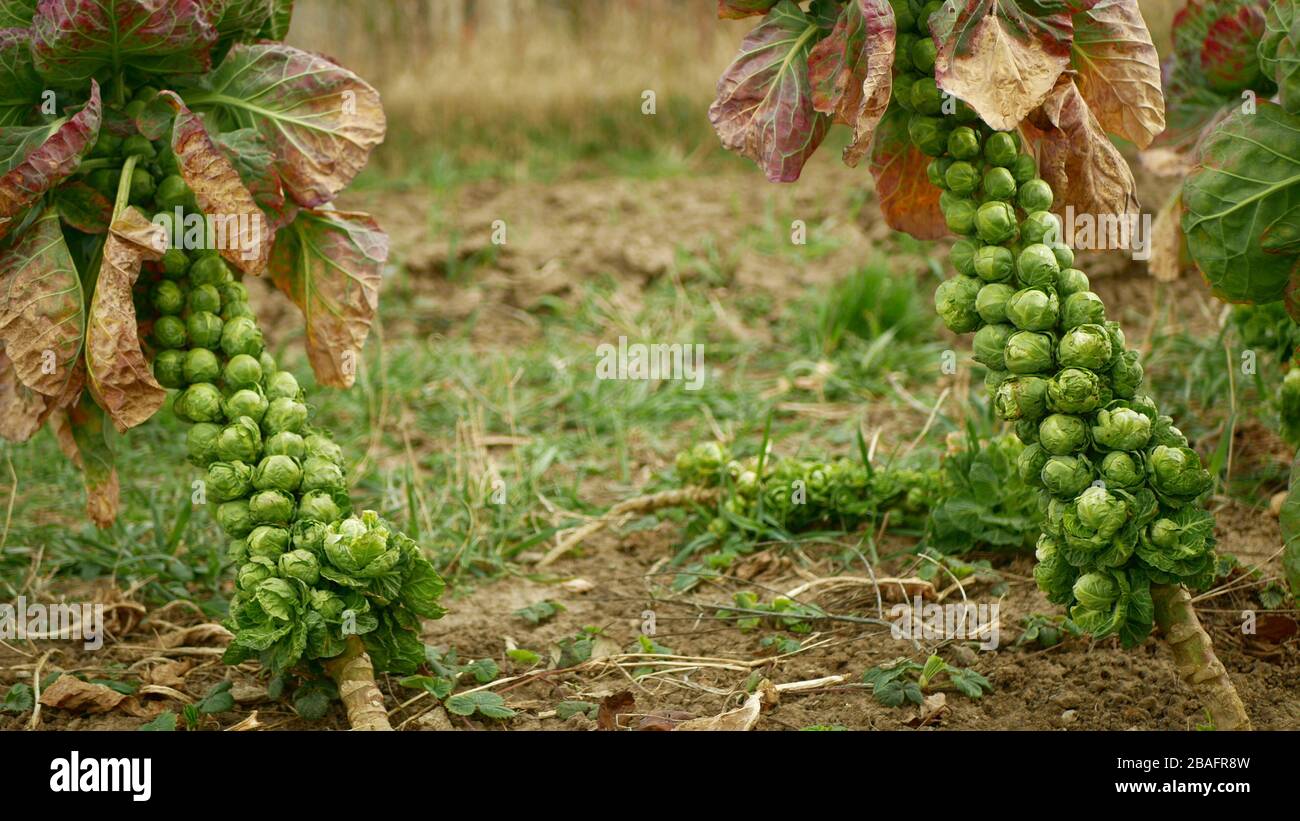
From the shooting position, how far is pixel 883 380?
13.5 feet

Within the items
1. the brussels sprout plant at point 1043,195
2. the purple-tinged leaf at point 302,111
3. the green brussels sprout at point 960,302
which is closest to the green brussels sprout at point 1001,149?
the brussels sprout plant at point 1043,195

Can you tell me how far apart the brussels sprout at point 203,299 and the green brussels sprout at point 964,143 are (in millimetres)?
1442

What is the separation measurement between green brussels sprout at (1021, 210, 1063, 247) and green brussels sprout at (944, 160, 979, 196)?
0.40ft

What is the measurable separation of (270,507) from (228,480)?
10 centimetres

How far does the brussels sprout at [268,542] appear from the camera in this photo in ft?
7.39

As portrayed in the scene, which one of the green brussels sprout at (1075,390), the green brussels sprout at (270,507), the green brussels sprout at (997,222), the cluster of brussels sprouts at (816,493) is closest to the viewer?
the green brussels sprout at (1075,390)

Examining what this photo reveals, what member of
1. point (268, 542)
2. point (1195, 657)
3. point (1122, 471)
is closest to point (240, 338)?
point (268, 542)

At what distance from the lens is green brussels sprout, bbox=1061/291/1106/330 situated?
6.88 ft

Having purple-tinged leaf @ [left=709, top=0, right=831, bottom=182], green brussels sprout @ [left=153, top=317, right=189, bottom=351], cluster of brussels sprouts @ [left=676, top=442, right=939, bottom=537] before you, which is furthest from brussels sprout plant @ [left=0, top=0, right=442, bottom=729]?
cluster of brussels sprouts @ [left=676, top=442, right=939, bottom=537]

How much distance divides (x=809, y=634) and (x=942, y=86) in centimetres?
125

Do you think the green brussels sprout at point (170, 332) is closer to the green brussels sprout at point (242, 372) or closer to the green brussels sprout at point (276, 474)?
the green brussels sprout at point (242, 372)

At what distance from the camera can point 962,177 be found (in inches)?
87.1

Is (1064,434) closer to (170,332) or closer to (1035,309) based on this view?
(1035,309)

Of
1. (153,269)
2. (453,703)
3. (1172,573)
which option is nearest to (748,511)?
(453,703)
